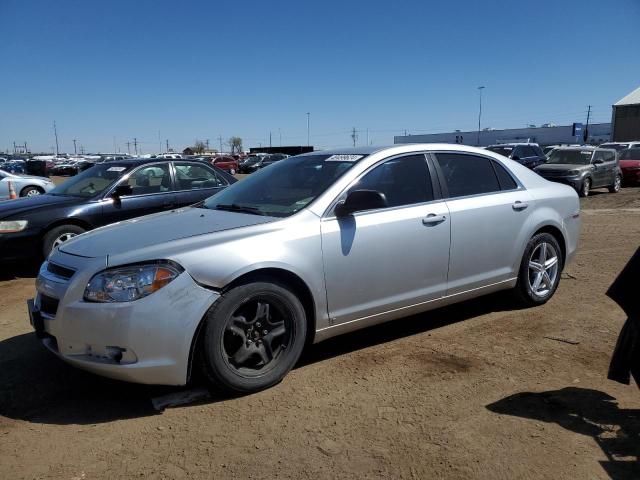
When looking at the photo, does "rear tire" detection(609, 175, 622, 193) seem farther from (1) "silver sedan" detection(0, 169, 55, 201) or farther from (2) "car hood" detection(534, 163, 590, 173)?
(1) "silver sedan" detection(0, 169, 55, 201)

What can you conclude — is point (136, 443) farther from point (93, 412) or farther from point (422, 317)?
point (422, 317)

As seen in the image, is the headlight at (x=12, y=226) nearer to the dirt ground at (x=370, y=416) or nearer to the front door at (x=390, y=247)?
the dirt ground at (x=370, y=416)

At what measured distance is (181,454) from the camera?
2.76m

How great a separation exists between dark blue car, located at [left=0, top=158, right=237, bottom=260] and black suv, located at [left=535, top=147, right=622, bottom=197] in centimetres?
1267

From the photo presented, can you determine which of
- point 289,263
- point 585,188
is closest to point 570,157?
point 585,188

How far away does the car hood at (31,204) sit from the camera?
6.53 meters

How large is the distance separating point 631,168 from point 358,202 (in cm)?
2118

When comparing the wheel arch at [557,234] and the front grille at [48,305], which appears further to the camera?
the wheel arch at [557,234]

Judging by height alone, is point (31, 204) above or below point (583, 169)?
above

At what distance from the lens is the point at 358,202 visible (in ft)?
11.9

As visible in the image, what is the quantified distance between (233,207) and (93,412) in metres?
1.76

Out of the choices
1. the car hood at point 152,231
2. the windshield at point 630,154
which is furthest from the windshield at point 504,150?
the car hood at point 152,231

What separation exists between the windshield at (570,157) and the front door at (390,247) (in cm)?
1561

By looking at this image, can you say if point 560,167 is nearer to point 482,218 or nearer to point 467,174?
point 467,174
